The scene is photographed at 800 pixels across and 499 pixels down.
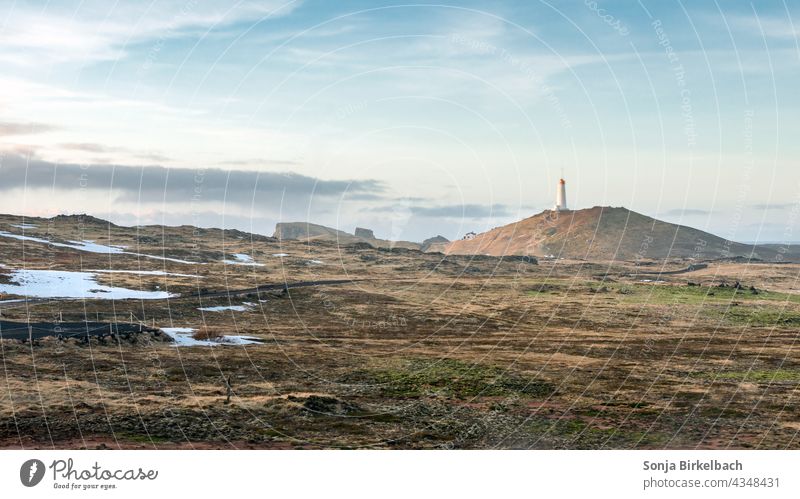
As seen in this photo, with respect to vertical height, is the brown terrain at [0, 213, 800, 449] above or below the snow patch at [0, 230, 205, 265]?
below

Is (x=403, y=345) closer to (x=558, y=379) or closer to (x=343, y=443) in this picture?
(x=558, y=379)

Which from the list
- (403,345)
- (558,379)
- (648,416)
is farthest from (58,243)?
(648,416)

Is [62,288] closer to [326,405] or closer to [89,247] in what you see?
[326,405]

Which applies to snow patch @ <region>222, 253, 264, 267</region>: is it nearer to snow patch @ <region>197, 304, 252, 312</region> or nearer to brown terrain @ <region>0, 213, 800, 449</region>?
brown terrain @ <region>0, 213, 800, 449</region>

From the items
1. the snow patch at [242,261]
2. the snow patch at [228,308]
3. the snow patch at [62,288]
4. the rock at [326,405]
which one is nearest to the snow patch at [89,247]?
the snow patch at [242,261]

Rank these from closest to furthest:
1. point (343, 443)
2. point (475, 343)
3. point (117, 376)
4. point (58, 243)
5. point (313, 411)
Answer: point (343, 443), point (313, 411), point (117, 376), point (475, 343), point (58, 243)

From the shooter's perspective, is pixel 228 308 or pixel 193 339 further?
pixel 228 308

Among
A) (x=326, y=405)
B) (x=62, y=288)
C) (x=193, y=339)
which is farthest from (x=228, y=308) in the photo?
(x=326, y=405)

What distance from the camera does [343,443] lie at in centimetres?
3828

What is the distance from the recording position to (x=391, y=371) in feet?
197

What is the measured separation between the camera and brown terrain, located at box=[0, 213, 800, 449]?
1592 inches

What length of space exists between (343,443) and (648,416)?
A: 20.7 metres

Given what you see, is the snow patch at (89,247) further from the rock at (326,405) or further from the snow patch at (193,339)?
the rock at (326,405)

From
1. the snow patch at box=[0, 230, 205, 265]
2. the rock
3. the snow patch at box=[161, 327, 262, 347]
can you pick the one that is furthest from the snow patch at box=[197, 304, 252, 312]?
the snow patch at box=[0, 230, 205, 265]
